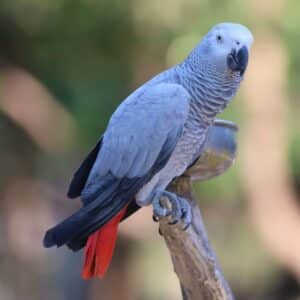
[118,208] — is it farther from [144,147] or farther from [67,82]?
[67,82]

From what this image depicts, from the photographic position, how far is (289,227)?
2.34m

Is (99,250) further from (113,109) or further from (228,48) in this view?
(113,109)

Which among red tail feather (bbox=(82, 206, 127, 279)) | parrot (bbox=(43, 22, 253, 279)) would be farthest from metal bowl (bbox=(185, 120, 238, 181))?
red tail feather (bbox=(82, 206, 127, 279))

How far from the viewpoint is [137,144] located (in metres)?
1.11

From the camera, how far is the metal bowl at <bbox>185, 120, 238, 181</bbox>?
45.5 inches

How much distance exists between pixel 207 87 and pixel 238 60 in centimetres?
7

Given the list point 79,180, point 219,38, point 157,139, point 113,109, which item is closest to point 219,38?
point 219,38

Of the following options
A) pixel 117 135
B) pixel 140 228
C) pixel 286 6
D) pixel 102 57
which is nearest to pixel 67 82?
pixel 102 57

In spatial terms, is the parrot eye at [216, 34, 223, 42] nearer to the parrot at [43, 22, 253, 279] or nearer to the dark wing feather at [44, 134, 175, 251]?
the parrot at [43, 22, 253, 279]

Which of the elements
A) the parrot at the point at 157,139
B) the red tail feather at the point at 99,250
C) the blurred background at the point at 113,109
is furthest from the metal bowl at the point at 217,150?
the blurred background at the point at 113,109

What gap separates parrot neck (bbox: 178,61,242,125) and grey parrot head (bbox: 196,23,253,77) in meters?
0.01

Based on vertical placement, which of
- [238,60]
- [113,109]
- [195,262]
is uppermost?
[113,109]

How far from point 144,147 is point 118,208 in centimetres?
10

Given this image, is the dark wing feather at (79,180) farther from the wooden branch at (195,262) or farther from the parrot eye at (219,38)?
the parrot eye at (219,38)
